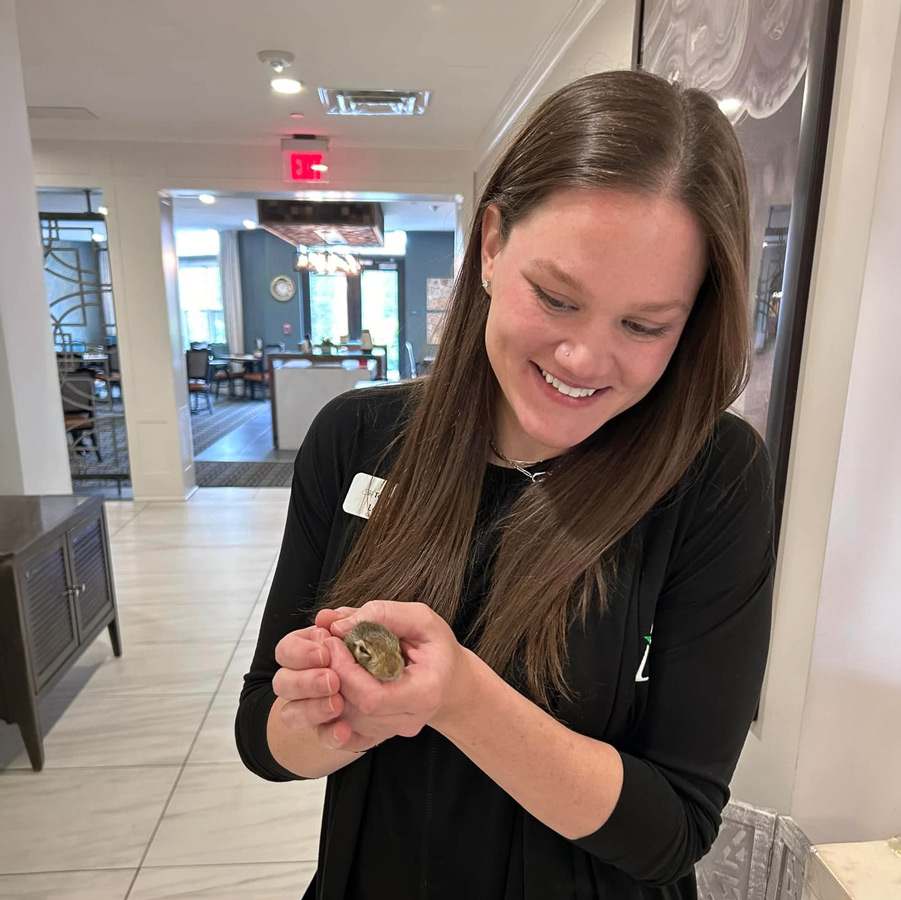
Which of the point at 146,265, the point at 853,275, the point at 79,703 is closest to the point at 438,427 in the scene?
the point at 853,275

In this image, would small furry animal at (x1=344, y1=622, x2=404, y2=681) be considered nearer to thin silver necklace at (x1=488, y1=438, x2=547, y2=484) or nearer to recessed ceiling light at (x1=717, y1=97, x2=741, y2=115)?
thin silver necklace at (x1=488, y1=438, x2=547, y2=484)

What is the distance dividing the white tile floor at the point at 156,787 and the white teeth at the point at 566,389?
6.05 feet

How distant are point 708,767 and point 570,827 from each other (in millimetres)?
172

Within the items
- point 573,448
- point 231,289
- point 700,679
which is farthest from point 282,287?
point 700,679

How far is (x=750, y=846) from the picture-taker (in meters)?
1.30

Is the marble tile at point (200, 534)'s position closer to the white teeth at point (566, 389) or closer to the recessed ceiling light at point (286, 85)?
the recessed ceiling light at point (286, 85)

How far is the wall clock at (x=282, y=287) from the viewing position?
13258mm

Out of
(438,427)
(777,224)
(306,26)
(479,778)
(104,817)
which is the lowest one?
(104,817)

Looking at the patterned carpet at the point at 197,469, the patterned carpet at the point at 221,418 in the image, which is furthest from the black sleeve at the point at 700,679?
the patterned carpet at the point at 221,418

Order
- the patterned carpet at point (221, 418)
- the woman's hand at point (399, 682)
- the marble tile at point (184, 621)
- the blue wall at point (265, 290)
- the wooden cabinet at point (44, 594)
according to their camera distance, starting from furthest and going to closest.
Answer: the blue wall at point (265, 290), the patterned carpet at point (221, 418), the marble tile at point (184, 621), the wooden cabinet at point (44, 594), the woman's hand at point (399, 682)

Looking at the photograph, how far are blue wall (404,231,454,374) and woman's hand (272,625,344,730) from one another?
1250 centimetres

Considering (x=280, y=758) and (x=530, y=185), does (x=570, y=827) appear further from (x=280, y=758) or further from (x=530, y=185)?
(x=530, y=185)

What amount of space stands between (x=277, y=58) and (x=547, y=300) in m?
3.35

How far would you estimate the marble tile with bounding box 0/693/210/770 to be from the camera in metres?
2.32
